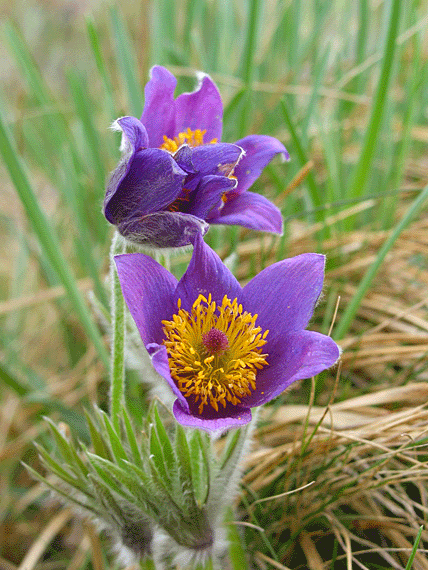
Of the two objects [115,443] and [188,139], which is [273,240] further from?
[115,443]

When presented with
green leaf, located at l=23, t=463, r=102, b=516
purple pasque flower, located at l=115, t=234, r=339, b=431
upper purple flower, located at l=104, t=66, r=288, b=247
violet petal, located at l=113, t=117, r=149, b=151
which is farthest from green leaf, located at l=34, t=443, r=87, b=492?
violet petal, located at l=113, t=117, r=149, b=151

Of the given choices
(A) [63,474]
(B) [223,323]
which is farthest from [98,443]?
(B) [223,323]

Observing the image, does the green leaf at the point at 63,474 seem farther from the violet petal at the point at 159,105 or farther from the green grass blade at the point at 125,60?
the green grass blade at the point at 125,60

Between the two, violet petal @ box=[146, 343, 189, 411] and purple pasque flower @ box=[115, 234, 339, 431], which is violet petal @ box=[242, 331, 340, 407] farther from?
violet petal @ box=[146, 343, 189, 411]

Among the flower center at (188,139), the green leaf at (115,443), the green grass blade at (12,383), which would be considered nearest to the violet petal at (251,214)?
the flower center at (188,139)

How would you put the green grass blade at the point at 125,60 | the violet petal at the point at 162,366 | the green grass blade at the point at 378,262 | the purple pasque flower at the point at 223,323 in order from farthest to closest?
1. the green grass blade at the point at 125,60
2. the green grass blade at the point at 378,262
3. the purple pasque flower at the point at 223,323
4. the violet petal at the point at 162,366

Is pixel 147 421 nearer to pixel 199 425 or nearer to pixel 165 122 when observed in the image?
pixel 199 425

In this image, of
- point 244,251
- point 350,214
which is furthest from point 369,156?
point 244,251
